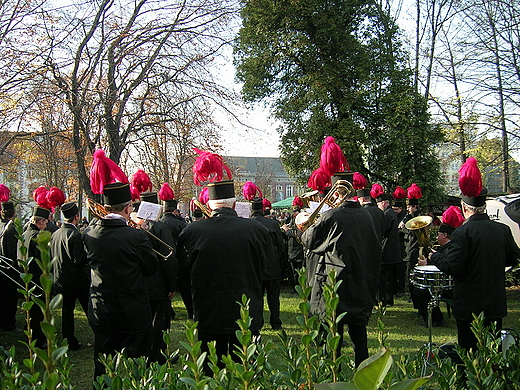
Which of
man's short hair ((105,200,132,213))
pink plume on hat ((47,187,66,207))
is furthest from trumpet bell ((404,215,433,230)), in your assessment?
pink plume on hat ((47,187,66,207))

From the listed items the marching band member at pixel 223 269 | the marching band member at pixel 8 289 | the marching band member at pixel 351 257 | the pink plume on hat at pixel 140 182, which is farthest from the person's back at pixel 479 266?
the marching band member at pixel 8 289

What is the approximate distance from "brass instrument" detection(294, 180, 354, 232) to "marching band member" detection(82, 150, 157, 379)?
1838mm

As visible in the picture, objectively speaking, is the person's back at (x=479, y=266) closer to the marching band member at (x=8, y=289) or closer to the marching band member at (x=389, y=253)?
the marching band member at (x=389, y=253)

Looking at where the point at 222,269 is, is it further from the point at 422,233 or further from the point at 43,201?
the point at 43,201

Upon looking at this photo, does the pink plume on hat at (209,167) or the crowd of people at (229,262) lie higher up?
the pink plume on hat at (209,167)

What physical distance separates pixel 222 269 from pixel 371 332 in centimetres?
441

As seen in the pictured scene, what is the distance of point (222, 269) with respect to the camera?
4.00 m

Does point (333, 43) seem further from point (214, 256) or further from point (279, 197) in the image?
point (279, 197)

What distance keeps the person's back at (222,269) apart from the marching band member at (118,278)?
50 cm

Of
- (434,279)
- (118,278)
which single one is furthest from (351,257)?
(118,278)

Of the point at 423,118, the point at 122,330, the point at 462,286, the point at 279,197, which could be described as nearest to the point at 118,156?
the point at 122,330

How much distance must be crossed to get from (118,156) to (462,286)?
33.0 feet

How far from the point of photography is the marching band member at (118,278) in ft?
13.3

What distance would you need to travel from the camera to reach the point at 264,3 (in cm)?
2077
